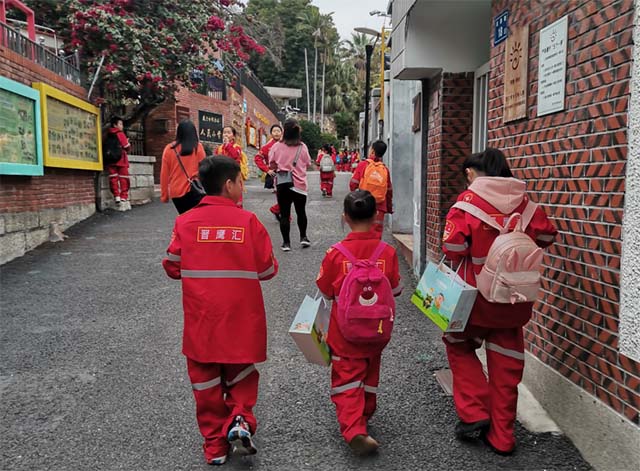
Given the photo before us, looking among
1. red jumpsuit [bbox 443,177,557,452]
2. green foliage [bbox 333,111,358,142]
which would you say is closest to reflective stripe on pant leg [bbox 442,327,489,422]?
red jumpsuit [bbox 443,177,557,452]

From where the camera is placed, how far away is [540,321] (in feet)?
12.3

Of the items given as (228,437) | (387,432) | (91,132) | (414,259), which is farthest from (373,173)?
(91,132)

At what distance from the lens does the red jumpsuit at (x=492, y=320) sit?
122 inches

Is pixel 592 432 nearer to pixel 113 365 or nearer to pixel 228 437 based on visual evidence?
pixel 228 437

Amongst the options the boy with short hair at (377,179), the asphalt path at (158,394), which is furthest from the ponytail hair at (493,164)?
the boy with short hair at (377,179)

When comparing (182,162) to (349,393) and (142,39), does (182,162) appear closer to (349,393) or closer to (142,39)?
(349,393)

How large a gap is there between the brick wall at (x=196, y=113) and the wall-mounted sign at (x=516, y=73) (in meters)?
12.3

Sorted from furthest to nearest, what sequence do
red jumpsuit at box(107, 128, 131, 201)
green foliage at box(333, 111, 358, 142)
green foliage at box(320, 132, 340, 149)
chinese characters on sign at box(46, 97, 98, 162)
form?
1. green foliage at box(333, 111, 358, 142)
2. green foliage at box(320, 132, 340, 149)
3. red jumpsuit at box(107, 128, 131, 201)
4. chinese characters on sign at box(46, 97, 98, 162)

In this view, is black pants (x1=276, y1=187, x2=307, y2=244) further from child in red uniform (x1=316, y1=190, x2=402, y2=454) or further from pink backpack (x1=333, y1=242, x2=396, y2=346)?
pink backpack (x1=333, y1=242, x2=396, y2=346)

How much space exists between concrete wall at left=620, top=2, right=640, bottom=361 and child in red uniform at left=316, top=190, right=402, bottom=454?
3.79ft

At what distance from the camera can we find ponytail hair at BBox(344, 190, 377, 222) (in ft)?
10.4

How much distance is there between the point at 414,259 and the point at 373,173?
131cm

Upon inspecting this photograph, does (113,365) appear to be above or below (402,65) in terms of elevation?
below

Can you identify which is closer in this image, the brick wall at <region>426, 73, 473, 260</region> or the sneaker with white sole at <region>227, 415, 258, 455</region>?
the sneaker with white sole at <region>227, 415, 258, 455</region>
